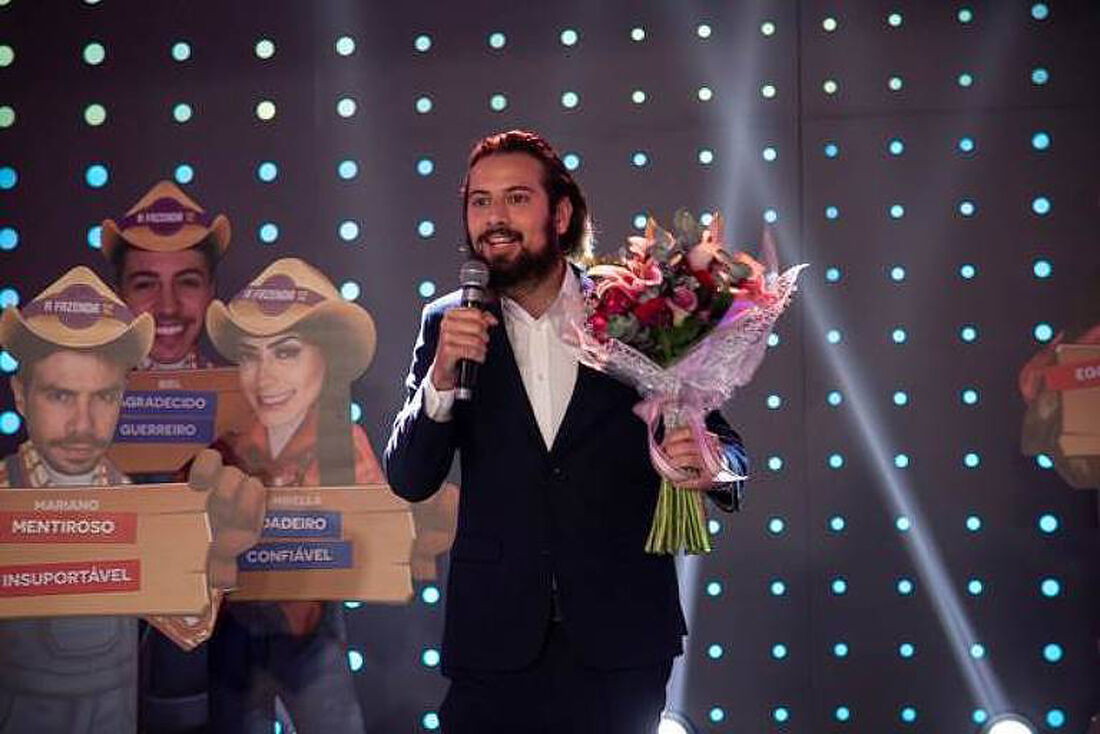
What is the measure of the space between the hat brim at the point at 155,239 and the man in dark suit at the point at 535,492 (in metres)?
1.54

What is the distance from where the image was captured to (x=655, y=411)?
7.64 ft

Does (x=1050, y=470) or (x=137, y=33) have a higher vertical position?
(x=137, y=33)

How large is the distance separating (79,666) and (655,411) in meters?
2.34

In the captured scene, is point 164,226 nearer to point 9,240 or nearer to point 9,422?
point 9,240

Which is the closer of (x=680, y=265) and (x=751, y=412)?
(x=680, y=265)

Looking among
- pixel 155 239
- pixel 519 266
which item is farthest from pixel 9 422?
pixel 519 266

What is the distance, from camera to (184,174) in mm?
3826

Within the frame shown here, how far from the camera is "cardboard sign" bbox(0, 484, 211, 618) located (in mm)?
3631

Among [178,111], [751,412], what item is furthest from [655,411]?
[178,111]

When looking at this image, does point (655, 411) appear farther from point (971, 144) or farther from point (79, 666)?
point (79, 666)

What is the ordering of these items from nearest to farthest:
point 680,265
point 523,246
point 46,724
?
point 680,265 → point 523,246 → point 46,724

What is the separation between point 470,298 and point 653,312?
360 mm

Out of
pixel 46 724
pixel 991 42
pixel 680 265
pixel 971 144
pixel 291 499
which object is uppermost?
pixel 991 42

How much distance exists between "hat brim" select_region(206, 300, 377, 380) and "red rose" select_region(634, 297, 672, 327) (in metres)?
1.71
